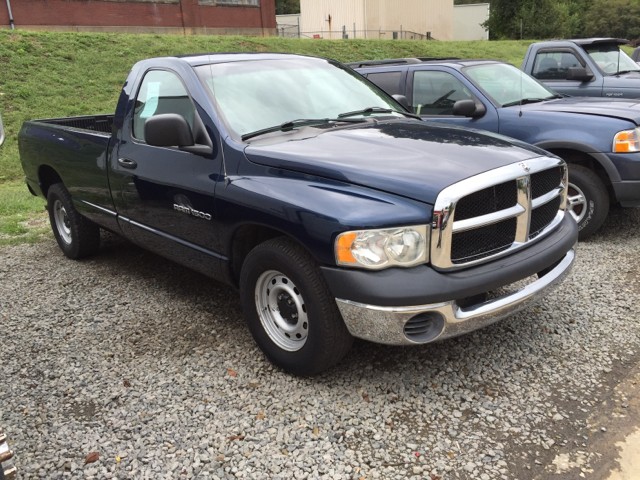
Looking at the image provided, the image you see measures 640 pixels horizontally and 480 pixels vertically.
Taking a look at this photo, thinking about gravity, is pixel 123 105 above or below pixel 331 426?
above

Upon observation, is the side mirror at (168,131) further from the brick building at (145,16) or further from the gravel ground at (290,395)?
the brick building at (145,16)

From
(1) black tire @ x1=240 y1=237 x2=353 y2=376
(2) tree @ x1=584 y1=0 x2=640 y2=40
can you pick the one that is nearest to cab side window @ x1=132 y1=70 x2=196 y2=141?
(1) black tire @ x1=240 y1=237 x2=353 y2=376

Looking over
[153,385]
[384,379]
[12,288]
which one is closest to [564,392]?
[384,379]

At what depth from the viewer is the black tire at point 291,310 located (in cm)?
314

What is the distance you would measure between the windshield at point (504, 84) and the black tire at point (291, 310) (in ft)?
12.9

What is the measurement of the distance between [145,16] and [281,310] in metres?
28.0

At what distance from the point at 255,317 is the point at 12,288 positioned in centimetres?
280

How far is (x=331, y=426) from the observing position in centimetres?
306

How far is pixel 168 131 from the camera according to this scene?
363 centimetres

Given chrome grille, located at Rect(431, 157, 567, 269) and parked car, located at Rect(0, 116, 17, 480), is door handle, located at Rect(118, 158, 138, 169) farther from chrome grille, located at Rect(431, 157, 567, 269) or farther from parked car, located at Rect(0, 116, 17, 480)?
chrome grille, located at Rect(431, 157, 567, 269)

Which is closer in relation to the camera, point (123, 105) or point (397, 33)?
point (123, 105)

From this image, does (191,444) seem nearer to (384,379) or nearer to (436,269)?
(384,379)

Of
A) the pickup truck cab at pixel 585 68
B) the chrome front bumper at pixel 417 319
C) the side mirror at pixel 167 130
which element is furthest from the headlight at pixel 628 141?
the side mirror at pixel 167 130

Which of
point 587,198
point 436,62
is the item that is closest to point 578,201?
point 587,198
